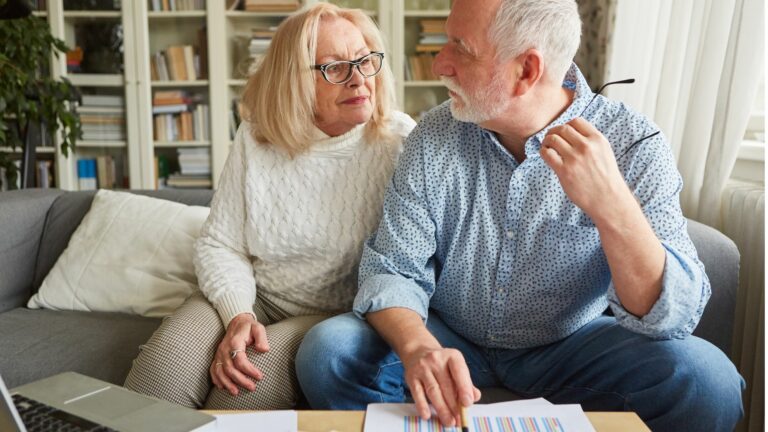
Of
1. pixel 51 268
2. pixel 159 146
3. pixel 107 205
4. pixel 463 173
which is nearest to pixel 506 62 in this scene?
pixel 463 173

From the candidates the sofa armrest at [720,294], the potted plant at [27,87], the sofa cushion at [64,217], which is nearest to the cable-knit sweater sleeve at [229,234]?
the sofa cushion at [64,217]

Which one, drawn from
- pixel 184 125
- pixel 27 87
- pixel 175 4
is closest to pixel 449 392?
pixel 27 87

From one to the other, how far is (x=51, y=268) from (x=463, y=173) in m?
1.27

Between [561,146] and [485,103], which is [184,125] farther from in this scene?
[561,146]

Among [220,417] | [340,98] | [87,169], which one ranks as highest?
[340,98]

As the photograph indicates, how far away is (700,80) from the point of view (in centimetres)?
174

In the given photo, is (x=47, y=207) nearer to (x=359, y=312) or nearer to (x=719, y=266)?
(x=359, y=312)

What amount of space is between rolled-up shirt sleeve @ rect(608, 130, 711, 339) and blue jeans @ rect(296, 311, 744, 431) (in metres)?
0.06

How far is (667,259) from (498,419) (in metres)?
0.37

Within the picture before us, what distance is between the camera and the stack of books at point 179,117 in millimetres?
3760

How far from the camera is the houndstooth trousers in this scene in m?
1.26

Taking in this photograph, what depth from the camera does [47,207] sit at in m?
2.05

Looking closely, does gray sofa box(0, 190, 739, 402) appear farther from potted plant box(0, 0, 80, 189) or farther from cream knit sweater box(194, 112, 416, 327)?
potted plant box(0, 0, 80, 189)

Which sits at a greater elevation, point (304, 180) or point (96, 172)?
point (304, 180)
